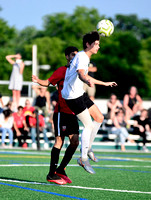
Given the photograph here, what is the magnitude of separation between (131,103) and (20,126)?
432 centimetres

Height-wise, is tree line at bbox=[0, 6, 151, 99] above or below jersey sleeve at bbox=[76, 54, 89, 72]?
above

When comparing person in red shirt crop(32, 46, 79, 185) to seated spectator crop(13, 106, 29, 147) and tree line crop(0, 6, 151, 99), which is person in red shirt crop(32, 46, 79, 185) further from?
tree line crop(0, 6, 151, 99)

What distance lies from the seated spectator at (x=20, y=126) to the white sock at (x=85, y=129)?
10567 mm

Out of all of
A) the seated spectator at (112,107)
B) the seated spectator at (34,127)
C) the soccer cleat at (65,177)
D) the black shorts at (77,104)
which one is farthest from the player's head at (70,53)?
the seated spectator at (112,107)

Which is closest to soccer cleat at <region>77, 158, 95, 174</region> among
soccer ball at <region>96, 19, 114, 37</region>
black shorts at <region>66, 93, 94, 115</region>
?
black shorts at <region>66, 93, 94, 115</region>

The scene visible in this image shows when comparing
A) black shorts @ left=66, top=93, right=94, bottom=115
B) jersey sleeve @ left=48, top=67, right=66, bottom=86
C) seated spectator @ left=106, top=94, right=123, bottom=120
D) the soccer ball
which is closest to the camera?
black shorts @ left=66, top=93, right=94, bottom=115

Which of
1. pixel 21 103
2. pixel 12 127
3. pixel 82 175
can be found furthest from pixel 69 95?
pixel 21 103

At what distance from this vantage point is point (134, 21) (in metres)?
104

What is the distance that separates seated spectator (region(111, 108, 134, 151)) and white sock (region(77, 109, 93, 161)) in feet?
33.7

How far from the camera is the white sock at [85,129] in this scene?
777 cm

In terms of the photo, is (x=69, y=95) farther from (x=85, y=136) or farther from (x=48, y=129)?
(x=48, y=129)

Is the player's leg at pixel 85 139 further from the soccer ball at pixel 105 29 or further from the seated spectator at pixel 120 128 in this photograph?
the seated spectator at pixel 120 128

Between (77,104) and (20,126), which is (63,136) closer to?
(77,104)

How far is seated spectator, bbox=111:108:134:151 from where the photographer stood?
18.2 meters
